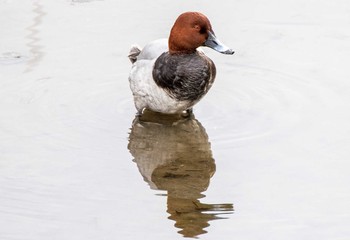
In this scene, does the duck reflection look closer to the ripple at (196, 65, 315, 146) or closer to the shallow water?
the shallow water

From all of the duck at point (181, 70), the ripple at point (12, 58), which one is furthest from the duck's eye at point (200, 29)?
the ripple at point (12, 58)

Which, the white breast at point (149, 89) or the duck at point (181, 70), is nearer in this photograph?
the duck at point (181, 70)

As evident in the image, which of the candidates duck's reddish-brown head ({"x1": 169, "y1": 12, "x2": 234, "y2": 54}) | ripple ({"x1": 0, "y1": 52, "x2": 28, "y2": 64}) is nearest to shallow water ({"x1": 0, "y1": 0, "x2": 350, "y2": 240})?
ripple ({"x1": 0, "y1": 52, "x2": 28, "y2": 64})

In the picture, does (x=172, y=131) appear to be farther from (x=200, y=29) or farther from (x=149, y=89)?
(x=200, y=29)

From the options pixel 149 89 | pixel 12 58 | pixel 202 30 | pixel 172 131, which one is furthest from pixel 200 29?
pixel 12 58

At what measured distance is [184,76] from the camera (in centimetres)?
717

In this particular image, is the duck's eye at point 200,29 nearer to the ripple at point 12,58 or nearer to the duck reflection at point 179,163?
the duck reflection at point 179,163

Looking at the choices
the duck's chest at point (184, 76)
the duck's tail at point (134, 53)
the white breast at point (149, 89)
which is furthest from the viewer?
the duck's tail at point (134, 53)

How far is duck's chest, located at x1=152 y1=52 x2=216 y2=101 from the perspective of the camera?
7172 millimetres

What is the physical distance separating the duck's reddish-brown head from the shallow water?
0.63m

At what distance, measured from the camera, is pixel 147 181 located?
21.1ft

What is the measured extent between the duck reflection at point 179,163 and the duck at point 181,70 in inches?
7.6

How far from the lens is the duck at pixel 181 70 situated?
7.19 metres

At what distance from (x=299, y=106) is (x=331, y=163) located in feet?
3.59
